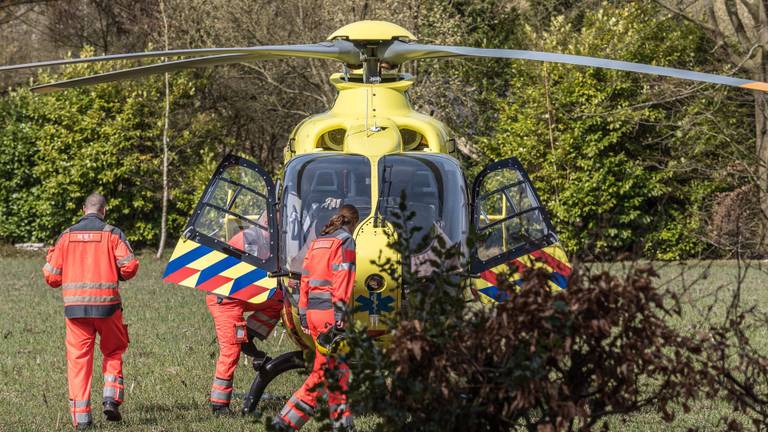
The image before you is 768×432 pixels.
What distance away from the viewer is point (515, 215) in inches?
361

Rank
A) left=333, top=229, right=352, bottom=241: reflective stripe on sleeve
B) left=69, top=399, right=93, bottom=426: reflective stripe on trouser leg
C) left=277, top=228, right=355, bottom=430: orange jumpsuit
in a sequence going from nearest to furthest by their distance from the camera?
1. left=277, top=228, right=355, bottom=430: orange jumpsuit
2. left=333, top=229, right=352, bottom=241: reflective stripe on sleeve
3. left=69, top=399, right=93, bottom=426: reflective stripe on trouser leg

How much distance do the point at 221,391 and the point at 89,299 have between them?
1.42 meters

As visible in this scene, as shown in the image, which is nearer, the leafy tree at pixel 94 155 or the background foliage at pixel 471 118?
the background foliage at pixel 471 118

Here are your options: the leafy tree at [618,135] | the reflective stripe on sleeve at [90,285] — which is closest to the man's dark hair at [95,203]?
the reflective stripe on sleeve at [90,285]

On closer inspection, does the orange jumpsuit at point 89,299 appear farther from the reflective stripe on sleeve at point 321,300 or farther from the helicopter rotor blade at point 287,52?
the reflective stripe on sleeve at point 321,300

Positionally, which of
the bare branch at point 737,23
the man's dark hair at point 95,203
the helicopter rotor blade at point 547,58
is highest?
the bare branch at point 737,23

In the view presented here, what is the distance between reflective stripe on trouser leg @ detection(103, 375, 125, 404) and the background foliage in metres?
16.9

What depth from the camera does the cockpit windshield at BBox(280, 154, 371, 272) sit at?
891cm

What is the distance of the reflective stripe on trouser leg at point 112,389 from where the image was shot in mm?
8602

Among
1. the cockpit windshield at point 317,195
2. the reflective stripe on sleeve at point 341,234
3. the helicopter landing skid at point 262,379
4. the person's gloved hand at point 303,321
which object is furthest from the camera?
the helicopter landing skid at point 262,379

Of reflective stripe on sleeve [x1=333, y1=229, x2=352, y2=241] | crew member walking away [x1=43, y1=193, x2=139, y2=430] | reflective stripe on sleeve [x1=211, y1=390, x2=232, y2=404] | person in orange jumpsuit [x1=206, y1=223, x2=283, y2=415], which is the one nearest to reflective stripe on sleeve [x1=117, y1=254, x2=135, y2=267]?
crew member walking away [x1=43, y1=193, x2=139, y2=430]

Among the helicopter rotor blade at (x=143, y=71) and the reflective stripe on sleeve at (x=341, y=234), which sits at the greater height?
the helicopter rotor blade at (x=143, y=71)

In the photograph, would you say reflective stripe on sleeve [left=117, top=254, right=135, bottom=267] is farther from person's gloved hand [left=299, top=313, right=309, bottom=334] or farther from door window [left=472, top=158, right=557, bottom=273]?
door window [left=472, top=158, right=557, bottom=273]

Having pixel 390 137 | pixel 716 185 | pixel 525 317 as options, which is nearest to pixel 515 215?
pixel 390 137
